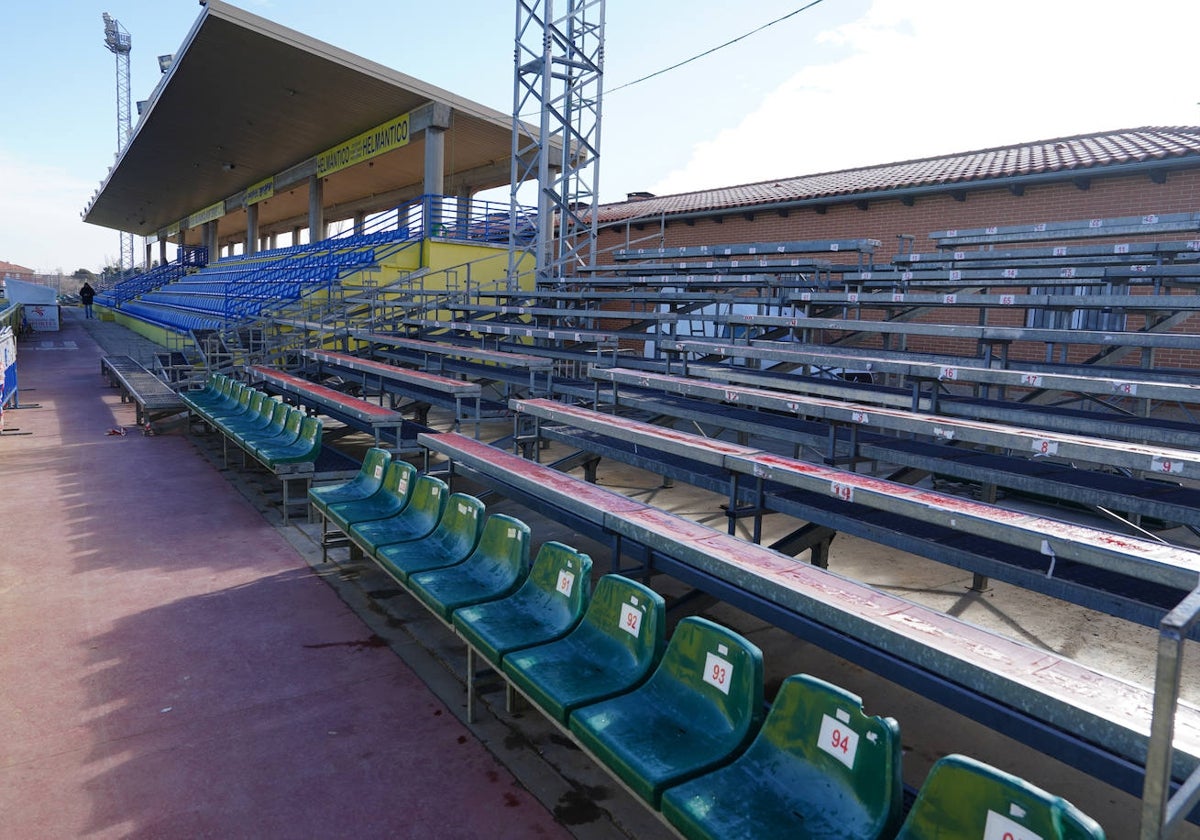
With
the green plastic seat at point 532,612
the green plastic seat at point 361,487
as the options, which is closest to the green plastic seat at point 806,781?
the green plastic seat at point 532,612

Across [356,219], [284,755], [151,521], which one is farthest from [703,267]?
[356,219]

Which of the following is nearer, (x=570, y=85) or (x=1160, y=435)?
(x=1160, y=435)

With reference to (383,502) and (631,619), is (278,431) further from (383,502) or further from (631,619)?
(631,619)

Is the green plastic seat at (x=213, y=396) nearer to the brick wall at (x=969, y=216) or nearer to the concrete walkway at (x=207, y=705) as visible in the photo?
the concrete walkway at (x=207, y=705)

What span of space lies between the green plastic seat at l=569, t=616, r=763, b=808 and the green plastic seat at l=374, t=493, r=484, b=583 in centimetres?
184

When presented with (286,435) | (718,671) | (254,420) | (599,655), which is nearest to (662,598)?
(599,655)

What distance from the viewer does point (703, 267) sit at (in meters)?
11.7

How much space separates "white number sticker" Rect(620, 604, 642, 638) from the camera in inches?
127

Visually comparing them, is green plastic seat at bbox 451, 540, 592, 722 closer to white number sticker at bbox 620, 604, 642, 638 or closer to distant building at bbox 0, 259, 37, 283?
white number sticker at bbox 620, 604, 642, 638

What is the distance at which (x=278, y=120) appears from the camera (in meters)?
19.5

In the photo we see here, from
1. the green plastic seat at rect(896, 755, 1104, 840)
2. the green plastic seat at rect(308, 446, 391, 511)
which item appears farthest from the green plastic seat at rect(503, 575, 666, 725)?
the green plastic seat at rect(308, 446, 391, 511)

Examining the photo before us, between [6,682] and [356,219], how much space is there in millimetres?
33923

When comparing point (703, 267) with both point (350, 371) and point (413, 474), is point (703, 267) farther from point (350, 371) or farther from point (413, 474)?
point (413, 474)

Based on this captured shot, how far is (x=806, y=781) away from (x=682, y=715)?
23.0 inches
